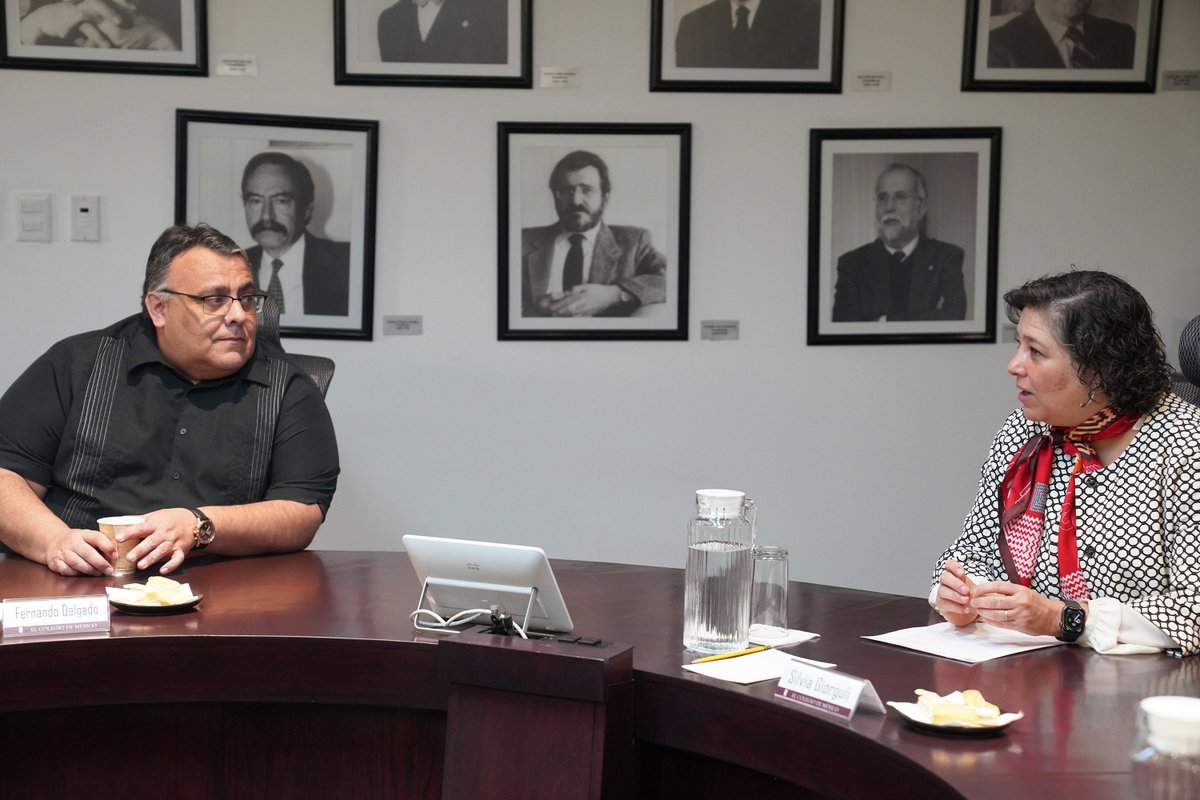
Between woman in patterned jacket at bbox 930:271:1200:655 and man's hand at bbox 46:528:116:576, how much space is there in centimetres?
152

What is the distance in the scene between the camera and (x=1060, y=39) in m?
4.07

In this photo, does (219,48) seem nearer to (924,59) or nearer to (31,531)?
(31,531)

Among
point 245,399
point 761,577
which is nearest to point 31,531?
point 245,399

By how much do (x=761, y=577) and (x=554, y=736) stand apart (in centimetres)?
46

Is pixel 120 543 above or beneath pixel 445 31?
beneath

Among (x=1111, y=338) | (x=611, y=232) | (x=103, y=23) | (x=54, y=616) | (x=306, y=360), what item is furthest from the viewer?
(x=611, y=232)

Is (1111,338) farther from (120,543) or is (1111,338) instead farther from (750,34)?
(750,34)

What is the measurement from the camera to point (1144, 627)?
1.91 m

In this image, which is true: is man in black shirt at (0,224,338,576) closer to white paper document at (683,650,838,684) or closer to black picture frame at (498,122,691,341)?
white paper document at (683,650,838,684)

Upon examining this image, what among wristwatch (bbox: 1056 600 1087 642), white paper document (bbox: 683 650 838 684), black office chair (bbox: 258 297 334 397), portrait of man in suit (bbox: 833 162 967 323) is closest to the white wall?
portrait of man in suit (bbox: 833 162 967 323)

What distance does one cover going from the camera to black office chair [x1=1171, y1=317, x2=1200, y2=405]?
8.07 feet

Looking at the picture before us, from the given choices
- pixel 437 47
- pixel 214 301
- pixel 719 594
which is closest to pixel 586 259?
pixel 437 47

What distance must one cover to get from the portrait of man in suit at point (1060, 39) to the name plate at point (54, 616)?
10.9 ft

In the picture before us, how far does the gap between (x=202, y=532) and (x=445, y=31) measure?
2.13 m
